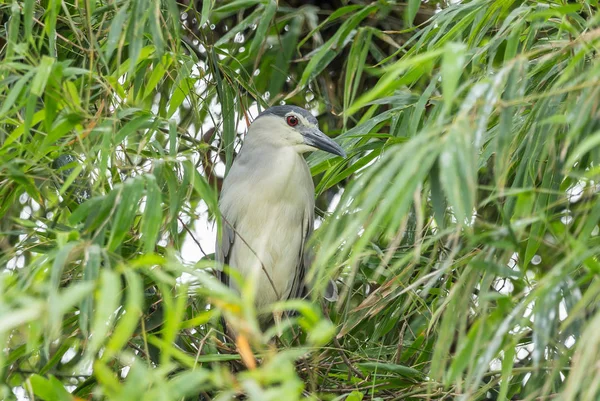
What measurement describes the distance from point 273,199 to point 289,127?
26 cm

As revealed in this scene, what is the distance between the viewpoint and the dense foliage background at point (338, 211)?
1587mm

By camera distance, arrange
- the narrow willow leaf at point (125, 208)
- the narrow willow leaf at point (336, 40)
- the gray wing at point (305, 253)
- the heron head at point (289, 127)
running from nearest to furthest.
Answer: the narrow willow leaf at point (125, 208)
the narrow willow leaf at point (336, 40)
the heron head at point (289, 127)
the gray wing at point (305, 253)

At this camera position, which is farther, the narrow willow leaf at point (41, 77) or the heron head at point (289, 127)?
the heron head at point (289, 127)

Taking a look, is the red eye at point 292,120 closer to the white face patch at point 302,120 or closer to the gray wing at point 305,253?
the white face patch at point 302,120

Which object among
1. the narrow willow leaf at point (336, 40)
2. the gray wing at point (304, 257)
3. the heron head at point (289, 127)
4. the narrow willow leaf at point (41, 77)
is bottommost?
the gray wing at point (304, 257)

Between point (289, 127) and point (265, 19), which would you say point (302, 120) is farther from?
point (265, 19)

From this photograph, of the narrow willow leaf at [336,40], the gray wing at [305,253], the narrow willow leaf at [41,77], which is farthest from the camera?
the gray wing at [305,253]

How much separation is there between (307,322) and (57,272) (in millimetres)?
471

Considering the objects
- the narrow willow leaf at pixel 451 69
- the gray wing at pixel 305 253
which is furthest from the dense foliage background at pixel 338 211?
the gray wing at pixel 305 253

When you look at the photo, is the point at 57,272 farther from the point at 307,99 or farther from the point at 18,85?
Result: the point at 307,99

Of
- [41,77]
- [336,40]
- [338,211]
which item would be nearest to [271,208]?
[336,40]

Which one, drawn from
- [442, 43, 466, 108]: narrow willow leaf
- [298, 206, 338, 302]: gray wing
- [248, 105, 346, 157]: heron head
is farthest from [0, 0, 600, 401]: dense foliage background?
[298, 206, 338, 302]: gray wing

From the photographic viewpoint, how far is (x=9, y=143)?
7.10 ft

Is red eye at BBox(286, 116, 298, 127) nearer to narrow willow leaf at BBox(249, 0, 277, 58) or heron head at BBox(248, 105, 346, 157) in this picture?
heron head at BBox(248, 105, 346, 157)
